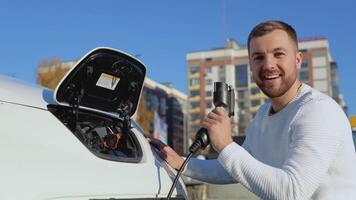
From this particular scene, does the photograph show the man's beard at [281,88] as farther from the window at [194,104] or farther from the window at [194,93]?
the window at [194,93]

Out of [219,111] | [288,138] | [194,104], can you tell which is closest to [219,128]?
[219,111]

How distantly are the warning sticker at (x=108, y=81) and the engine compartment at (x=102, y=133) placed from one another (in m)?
0.14

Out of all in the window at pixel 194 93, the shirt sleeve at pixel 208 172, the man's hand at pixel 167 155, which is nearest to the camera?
the man's hand at pixel 167 155

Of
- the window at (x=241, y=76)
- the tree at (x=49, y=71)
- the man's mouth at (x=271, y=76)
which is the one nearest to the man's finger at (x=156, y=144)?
the man's mouth at (x=271, y=76)

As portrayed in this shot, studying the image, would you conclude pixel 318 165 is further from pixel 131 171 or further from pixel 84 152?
pixel 84 152

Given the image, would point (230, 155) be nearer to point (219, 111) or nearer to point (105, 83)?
point (219, 111)

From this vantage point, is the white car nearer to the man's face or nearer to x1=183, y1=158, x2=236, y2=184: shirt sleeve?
x1=183, y1=158, x2=236, y2=184: shirt sleeve

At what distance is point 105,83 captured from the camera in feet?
7.87

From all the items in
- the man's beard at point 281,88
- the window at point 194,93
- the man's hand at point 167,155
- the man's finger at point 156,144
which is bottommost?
the window at point 194,93

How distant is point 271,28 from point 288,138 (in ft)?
1.63

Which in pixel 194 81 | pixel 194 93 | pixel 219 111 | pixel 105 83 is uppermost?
pixel 194 81

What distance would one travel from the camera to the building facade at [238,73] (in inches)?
3711

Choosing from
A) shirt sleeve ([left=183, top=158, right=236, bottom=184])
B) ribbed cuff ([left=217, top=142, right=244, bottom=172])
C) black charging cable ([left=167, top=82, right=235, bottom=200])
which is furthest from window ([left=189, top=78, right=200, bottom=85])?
ribbed cuff ([left=217, top=142, right=244, bottom=172])

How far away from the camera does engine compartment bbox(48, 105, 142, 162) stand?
2184 millimetres
